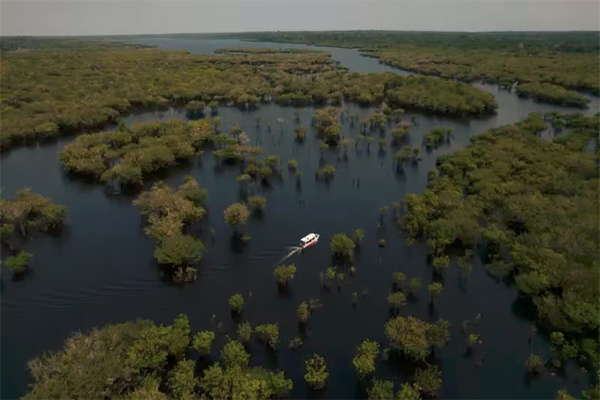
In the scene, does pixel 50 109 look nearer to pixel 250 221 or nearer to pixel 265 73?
pixel 250 221

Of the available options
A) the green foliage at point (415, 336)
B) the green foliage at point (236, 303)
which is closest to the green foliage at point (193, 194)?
the green foliage at point (236, 303)

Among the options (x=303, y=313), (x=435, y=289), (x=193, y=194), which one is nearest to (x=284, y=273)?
(x=303, y=313)

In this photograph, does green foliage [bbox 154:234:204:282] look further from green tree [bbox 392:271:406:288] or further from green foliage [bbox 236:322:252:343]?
green tree [bbox 392:271:406:288]

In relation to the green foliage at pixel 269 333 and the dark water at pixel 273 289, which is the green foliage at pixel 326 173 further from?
the green foliage at pixel 269 333

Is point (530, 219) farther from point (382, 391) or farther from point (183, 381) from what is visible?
point (183, 381)

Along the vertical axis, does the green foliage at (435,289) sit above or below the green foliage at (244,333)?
above

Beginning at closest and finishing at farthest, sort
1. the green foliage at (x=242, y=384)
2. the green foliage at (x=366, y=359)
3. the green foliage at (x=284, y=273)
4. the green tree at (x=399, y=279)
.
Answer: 1. the green foliage at (x=242, y=384)
2. the green foliage at (x=366, y=359)
3. the green foliage at (x=284, y=273)
4. the green tree at (x=399, y=279)

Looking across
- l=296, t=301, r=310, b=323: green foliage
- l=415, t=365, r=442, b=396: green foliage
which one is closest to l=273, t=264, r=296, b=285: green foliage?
l=296, t=301, r=310, b=323: green foliage

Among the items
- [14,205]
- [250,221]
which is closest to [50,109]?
[14,205]
